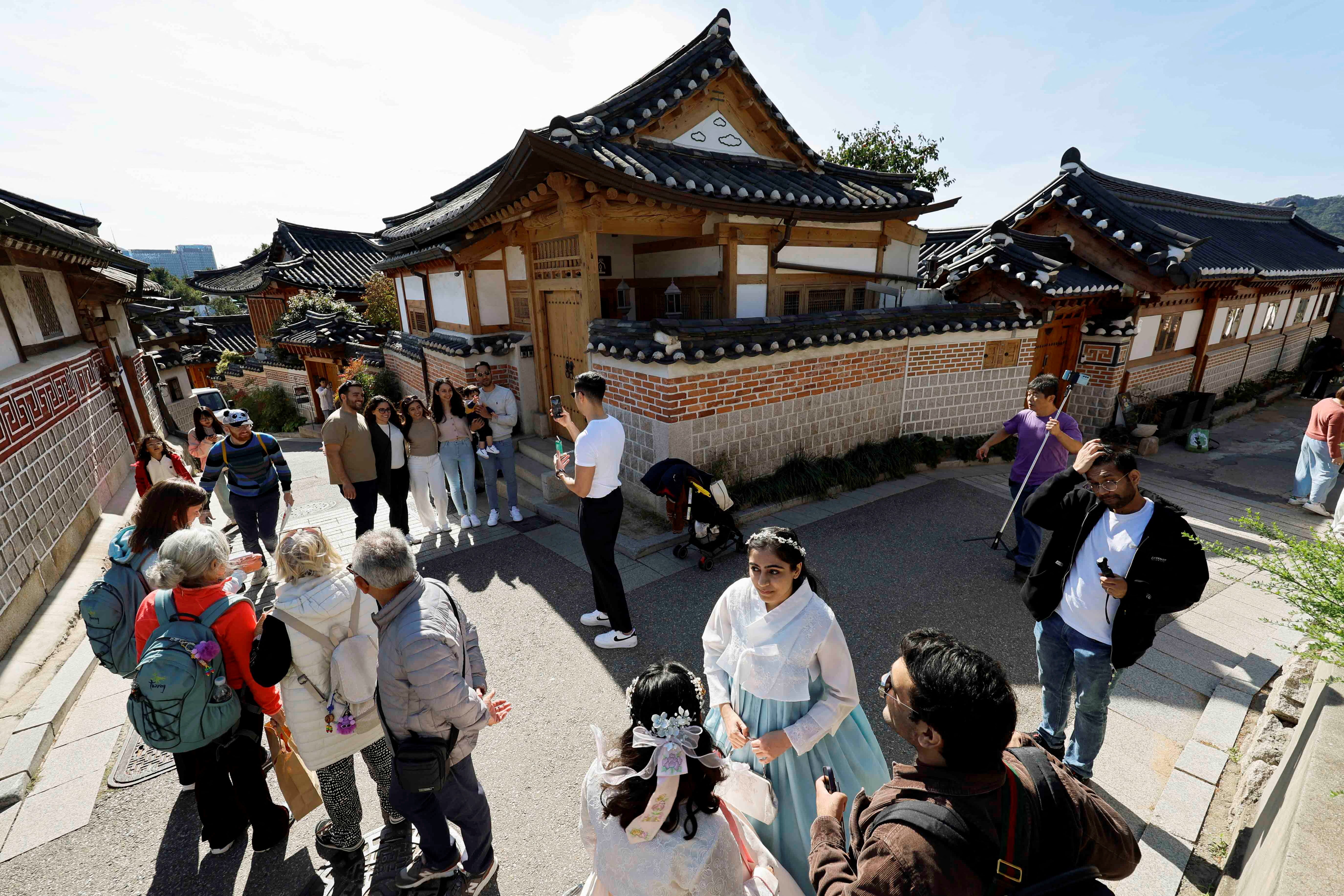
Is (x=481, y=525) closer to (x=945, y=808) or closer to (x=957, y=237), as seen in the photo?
(x=945, y=808)

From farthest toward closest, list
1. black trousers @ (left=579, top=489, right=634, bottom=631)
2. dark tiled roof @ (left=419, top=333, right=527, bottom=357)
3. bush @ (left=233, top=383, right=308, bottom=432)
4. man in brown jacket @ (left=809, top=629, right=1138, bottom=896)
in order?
1. bush @ (left=233, top=383, right=308, bottom=432)
2. dark tiled roof @ (left=419, top=333, right=527, bottom=357)
3. black trousers @ (left=579, top=489, right=634, bottom=631)
4. man in brown jacket @ (left=809, top=629, right=1138, bottom=896)

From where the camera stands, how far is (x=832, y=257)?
9.33 meters

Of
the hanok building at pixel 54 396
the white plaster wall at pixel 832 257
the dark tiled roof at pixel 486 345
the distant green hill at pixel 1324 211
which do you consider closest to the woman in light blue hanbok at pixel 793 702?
the hanok building at pixel 54 396

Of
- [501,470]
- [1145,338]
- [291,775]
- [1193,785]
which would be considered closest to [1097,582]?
[1193,785]

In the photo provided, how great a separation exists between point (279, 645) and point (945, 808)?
104 inches

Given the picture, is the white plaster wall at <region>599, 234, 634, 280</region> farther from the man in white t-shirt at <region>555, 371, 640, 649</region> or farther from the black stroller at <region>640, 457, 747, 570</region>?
the man in white t-shirt at <region>555, 371, 640, 649</region>

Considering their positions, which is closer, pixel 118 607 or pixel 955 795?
pixel 955 795

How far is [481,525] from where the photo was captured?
22.9 ft

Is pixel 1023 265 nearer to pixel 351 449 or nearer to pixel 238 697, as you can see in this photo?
pixel 351 449

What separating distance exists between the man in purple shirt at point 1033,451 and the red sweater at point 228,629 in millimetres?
5914

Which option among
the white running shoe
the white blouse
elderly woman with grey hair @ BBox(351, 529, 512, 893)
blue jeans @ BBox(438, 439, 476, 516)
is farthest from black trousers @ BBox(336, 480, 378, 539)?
the white blouse

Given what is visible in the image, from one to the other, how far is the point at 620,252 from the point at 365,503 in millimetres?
6022

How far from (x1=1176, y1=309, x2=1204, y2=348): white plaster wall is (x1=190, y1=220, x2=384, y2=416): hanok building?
19.8m

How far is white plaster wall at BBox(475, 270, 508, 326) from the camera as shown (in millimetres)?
Result: 9852
